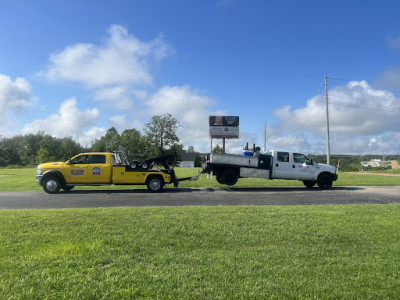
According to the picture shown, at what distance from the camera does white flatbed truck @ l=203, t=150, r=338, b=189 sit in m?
14.8

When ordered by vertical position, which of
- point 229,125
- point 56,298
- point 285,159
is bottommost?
point 56,298

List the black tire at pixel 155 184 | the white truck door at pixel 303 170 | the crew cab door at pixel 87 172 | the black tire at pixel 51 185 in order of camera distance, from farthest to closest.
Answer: the white truck door at pixel 303 170, the black tire at pixel 155 184, the crew cab door at pixel 87 172, the black tire at pixel 51 185

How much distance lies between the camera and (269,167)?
593 inches

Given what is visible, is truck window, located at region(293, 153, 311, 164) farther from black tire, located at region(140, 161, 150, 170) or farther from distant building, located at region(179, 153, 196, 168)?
distant building, located at region(179, 153, 196, 168)

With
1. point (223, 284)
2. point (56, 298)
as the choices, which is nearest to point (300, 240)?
point (223, 284)

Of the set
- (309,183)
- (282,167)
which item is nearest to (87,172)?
(282,167)

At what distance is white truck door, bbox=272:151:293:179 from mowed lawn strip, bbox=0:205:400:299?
8928 mm

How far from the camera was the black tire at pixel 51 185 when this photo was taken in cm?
1313

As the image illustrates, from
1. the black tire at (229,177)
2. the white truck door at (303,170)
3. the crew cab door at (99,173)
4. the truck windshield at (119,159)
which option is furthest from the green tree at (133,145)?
the white truck door at (303,170)

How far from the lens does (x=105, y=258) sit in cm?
371

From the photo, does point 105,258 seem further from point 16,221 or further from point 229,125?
point 229,125

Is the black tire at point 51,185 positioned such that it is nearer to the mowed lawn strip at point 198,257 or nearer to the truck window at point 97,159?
the truck window at point 97,159

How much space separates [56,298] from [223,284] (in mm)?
1733

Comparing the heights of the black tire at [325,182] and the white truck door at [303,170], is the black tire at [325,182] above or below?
below
